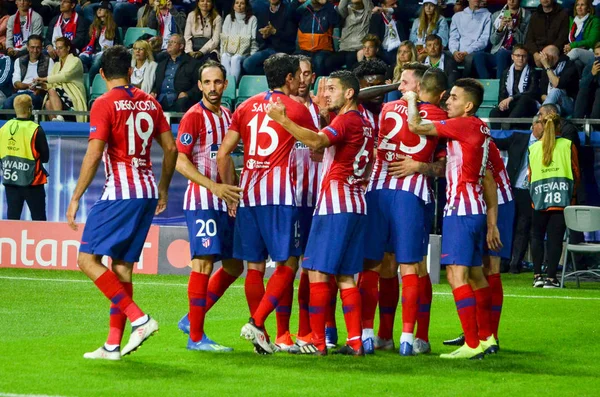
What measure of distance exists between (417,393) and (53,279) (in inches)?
330

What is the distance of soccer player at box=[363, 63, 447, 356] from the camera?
8.12 meters

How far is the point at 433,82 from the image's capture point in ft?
27.3

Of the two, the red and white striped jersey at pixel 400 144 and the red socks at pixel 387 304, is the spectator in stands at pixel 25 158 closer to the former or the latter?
the red socks at pixel 387 304

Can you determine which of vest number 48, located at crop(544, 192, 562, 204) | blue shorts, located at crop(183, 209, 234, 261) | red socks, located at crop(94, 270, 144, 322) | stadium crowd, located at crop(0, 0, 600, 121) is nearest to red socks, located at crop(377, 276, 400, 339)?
blue shorts, located at crop(183, 209, 234, 261)

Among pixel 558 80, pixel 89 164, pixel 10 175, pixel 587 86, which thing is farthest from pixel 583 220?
pixel 10 175

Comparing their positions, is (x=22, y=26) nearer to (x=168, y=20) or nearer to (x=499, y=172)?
(x=168, y=20)

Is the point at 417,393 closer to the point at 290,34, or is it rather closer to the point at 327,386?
the point at 327,386

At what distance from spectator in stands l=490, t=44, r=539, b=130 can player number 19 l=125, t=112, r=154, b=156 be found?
9036 mm

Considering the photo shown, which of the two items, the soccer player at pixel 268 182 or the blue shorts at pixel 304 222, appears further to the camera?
the blue shorts at pixel 304 222

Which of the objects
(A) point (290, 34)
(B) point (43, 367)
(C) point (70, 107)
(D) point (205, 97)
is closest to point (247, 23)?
(A) point (290, 34)

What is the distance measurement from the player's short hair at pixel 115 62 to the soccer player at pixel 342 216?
46.6 inches

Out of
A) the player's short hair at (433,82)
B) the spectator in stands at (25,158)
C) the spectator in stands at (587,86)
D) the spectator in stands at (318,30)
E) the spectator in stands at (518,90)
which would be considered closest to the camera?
the player's short hair at (433,82)

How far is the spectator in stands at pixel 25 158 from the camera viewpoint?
15.5 meters

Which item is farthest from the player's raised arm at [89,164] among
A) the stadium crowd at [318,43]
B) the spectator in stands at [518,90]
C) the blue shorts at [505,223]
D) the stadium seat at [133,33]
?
the stadium seat at [133,33]
